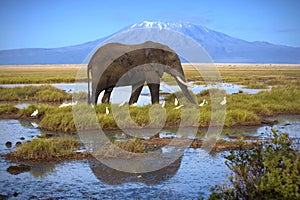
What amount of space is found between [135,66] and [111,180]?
8788mm

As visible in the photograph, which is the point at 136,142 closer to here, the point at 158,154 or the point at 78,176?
the point at 158,154

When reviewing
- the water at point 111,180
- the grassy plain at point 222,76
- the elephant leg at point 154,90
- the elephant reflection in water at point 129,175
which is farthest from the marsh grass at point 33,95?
the elephant reflection in water at point 129,175

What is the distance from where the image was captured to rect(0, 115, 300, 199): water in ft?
24.8

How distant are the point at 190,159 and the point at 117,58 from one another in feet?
25.6

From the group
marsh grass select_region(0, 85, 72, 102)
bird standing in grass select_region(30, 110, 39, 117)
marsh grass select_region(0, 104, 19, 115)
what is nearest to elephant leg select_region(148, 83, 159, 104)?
bird standing in grass select_region(30, 110, 39, 117)

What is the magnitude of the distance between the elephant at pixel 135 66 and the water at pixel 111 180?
20.6 feet

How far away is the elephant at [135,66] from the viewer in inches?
645

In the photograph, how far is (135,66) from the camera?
54.5 ft

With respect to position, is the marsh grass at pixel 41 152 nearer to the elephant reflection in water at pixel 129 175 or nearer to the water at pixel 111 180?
the water at pixel 111 180

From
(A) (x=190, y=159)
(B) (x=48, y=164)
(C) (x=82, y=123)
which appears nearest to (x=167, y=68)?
(C) (x=82, y=123)

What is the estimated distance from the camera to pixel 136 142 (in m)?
11.0

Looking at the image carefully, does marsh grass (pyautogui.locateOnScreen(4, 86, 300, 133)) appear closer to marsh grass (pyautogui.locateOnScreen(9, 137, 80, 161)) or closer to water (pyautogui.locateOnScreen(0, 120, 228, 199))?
marsh grass (pyautogui.locateOnScreen(9, 137, 80, 161))

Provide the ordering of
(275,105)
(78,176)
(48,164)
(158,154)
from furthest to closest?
(275,105), (158,154), (48,164), (78,176)

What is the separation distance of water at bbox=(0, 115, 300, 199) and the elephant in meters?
6.27
